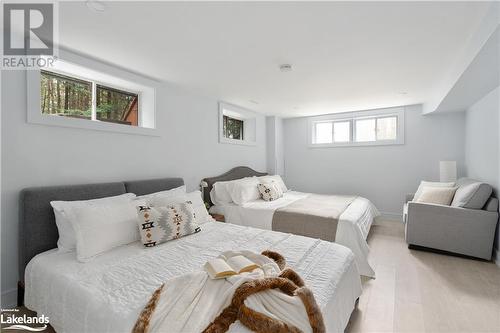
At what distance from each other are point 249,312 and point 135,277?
0.83 meters

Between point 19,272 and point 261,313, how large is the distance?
2.06 metres

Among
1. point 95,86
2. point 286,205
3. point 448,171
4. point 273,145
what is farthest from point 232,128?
point 448,171

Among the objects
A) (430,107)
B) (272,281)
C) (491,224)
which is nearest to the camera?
(272,281)

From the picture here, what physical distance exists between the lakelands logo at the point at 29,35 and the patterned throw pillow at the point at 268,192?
3027mm

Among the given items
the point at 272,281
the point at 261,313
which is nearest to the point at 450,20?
the point at 272,281

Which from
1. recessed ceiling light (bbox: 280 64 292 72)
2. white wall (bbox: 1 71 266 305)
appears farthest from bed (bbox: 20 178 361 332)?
recessed ceiling light (bbox: 280 64 292 72)

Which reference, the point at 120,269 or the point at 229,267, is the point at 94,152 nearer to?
the point at 120,269

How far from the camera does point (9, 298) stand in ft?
6.23

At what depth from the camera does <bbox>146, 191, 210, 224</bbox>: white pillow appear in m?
2.34

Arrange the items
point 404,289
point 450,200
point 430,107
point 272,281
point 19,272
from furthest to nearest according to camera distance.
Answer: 1. point 430,107
2. point 450,200
3. point 404,289
4. point 19,272
5. point 272,281

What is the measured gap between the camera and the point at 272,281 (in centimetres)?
117

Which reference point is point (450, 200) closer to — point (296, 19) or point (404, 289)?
point (404, 289)

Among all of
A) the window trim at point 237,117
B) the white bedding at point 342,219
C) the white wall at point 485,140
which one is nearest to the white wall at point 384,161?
the white wall at point 485,140

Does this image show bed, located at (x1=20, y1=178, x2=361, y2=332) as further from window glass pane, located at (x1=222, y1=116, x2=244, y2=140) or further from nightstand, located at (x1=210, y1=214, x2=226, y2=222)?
window glass pane, located at (x1=222, y1=116, x2=244, y2=140)
